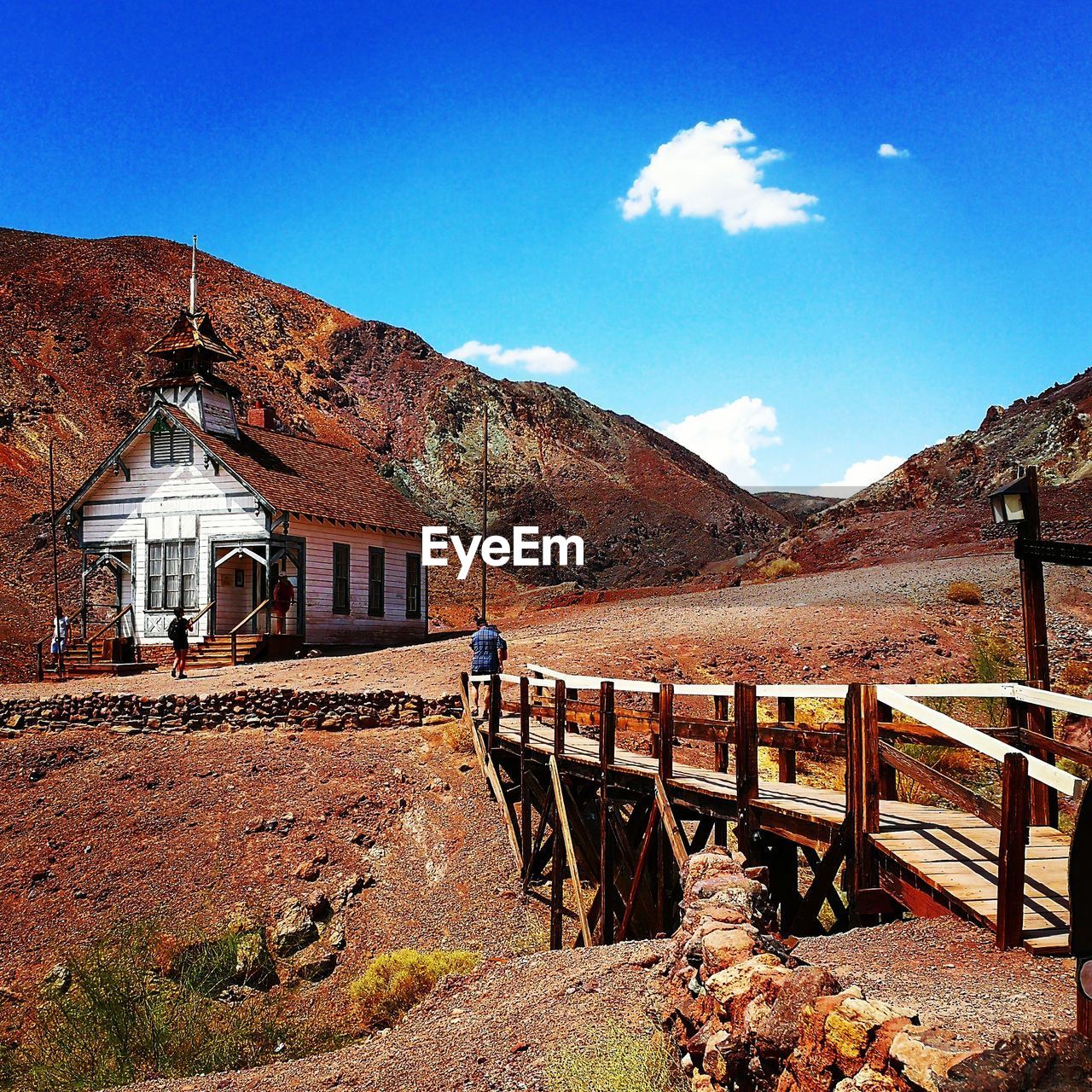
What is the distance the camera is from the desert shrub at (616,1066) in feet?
18.1

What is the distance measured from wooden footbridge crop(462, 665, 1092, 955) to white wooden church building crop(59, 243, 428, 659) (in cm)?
1670

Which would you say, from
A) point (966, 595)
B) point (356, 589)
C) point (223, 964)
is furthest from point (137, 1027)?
point (966, 595)

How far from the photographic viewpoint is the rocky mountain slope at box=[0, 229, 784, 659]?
207 feet

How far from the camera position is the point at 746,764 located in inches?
337

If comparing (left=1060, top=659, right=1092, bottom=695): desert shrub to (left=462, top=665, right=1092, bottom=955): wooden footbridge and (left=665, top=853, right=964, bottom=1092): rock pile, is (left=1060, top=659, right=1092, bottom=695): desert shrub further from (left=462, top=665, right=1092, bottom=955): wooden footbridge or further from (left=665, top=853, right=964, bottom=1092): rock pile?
(left=665, top=853, right=964, bottom=1092): rock pile

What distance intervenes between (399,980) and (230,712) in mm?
9879

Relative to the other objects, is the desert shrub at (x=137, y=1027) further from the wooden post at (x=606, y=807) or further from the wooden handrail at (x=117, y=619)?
the wooden handrail at (x=117, y=619)

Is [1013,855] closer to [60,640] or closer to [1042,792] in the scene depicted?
[1042,792]

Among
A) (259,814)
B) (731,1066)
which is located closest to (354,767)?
(259,814)

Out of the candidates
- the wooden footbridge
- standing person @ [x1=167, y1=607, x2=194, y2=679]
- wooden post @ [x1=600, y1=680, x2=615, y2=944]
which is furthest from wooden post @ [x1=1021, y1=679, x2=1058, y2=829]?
standing person @ [x1=167, y1=607, x2=194, y2=679]

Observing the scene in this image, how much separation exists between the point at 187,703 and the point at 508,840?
8.30 metres

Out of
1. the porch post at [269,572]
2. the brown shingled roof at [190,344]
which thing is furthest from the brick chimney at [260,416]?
the porch post at [269,572]

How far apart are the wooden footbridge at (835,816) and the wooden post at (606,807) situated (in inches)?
0.8

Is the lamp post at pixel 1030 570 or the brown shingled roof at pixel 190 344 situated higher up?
the brown shingled roof at pixel 190 344
